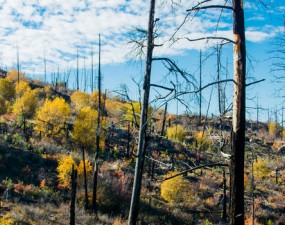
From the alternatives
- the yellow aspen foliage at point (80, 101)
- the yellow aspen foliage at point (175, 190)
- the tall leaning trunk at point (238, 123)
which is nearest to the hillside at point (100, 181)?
the yellow aspen foliage at point (175, 190)

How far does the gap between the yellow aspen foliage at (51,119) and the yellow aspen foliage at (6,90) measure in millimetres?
17736

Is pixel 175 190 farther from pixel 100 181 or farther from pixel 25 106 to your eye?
pixel 25 106

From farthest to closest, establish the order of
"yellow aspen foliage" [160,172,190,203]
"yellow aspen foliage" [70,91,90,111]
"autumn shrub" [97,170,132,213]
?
"yellow aspen foliage" [70,91,90,111] → "yellow aspen foliage" [160,172,190,203] → "autumn shrub" [97,170,132,213]

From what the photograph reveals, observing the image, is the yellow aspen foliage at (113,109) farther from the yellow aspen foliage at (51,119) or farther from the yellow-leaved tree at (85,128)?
the yellow-leaved tree at (85,128)

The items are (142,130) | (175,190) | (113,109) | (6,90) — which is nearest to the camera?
(142,130)

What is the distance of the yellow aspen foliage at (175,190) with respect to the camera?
30.7 meters

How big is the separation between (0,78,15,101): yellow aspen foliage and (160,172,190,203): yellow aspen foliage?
125 ft

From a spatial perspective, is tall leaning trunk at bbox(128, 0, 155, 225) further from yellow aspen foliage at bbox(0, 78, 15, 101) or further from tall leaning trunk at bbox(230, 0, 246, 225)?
yellow aspen foliage at bbox(0, 78, 15, 101)

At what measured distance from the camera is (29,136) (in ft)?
135

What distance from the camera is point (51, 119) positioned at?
42.5 m

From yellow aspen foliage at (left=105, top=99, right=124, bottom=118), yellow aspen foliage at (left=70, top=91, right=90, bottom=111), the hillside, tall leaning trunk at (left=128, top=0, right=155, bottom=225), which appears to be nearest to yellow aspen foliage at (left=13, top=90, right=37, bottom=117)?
the hillside

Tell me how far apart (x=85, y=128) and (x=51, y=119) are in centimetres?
593

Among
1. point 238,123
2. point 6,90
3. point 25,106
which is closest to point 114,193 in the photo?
point 25,106

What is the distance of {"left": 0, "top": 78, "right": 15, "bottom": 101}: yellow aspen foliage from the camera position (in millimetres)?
56312
